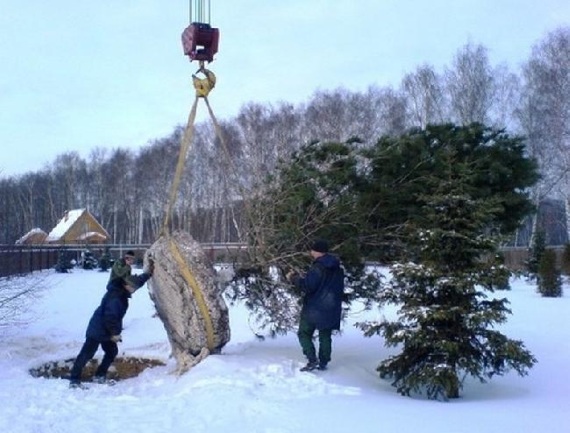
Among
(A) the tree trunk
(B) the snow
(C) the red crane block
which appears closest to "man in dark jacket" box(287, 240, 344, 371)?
(B) the snow

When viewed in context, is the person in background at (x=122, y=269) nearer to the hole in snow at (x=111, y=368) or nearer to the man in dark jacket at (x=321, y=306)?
the hole in snow at (x=111, y=368)

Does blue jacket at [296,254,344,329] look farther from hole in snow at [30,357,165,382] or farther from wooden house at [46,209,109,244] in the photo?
wooden house at [46,209,109,244]

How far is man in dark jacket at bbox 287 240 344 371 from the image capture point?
807 cm

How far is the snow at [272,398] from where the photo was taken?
579 centimetres

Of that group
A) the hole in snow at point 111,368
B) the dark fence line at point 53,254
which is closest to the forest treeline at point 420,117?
the dark fence line at point 53,254

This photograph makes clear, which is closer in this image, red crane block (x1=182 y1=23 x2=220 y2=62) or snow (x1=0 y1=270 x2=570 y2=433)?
snow (x1=0 y1=270 x2=570 y2=433)

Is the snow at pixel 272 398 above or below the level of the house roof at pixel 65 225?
below

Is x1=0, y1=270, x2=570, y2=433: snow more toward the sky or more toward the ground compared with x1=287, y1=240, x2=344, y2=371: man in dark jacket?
more toward the ground

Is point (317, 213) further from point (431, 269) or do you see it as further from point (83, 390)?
point (83, 390)

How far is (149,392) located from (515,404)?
3676mm

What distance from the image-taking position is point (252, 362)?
8086 mm

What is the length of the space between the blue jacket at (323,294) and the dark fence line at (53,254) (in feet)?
5.21

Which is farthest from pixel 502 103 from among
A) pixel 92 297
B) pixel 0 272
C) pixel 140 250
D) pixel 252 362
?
pixel 252 362

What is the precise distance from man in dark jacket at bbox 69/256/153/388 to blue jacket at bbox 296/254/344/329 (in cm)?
203
